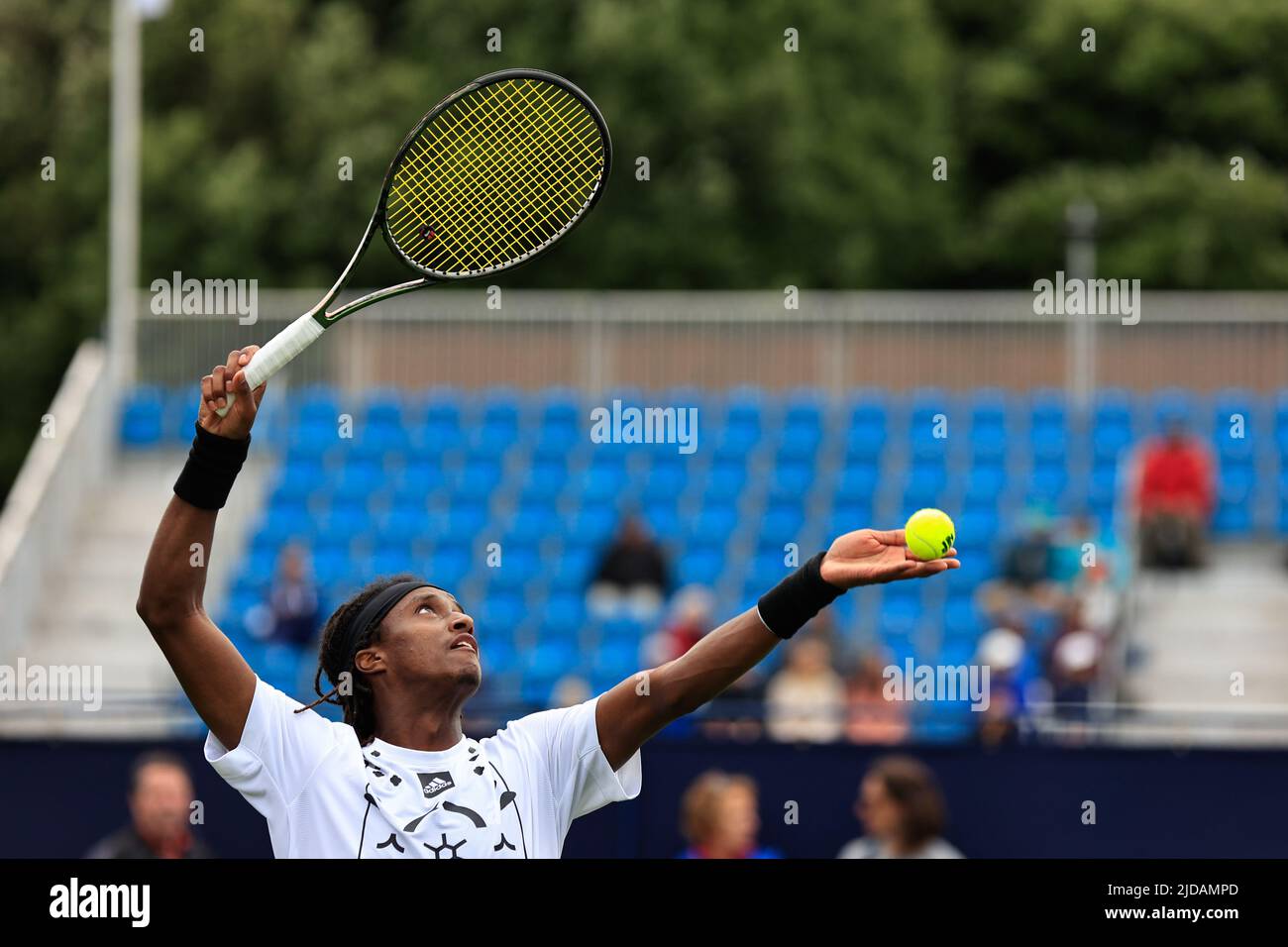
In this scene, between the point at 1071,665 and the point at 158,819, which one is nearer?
the point at 158,819

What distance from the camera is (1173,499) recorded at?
12.9 m

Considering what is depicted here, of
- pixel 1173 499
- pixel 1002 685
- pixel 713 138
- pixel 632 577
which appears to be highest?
pixel 713 138

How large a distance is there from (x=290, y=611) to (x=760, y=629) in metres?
8.39

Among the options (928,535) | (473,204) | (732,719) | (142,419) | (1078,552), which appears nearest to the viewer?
(928,535)

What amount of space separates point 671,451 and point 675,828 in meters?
5.83

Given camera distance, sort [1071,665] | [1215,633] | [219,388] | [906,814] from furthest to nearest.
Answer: [1215,633] < [1071,665] < [906,814] < [219,388]

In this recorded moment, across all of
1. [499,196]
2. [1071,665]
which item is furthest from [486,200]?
[1071,665]

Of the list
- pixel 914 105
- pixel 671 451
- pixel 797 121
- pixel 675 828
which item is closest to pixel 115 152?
pixel 671 451

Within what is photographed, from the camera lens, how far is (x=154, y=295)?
632 inches

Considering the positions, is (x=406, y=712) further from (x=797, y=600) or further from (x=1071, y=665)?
(x=1071, y=665)

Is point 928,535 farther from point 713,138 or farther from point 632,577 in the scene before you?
point 713,138

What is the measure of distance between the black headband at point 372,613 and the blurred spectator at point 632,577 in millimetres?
8195

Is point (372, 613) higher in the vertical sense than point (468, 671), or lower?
higher

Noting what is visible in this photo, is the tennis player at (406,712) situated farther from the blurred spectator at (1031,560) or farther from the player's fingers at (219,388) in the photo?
the blurred spectator at (1031,560)
